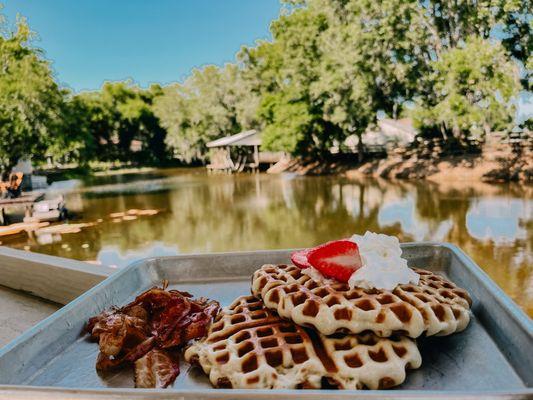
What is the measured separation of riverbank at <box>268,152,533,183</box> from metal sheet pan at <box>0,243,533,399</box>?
22.6 m

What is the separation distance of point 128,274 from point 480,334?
124 centimetres

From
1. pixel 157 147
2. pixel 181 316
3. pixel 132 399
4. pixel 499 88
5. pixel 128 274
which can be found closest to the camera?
pixel 132 399

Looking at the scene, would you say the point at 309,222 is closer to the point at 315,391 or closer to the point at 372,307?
the point at 372,307

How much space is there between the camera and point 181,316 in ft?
4.43

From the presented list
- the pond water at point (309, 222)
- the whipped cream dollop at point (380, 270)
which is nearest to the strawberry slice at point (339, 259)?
the whipped cream dollop at point (380, 270)

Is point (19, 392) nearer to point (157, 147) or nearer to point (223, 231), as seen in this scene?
point (223, 231)

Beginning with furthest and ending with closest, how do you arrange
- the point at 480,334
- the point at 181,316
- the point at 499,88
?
the point at 499,88, the point at 181,316, the point at 480,334

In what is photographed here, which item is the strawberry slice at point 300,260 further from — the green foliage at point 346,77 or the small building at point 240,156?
the small building at point 240,156

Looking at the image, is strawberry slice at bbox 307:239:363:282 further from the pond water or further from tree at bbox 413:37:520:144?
tree at bbox 413:37:520:144

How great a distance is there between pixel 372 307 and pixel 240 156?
125 feet

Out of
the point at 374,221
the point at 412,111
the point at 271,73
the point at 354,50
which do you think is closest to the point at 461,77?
the point at 412,111

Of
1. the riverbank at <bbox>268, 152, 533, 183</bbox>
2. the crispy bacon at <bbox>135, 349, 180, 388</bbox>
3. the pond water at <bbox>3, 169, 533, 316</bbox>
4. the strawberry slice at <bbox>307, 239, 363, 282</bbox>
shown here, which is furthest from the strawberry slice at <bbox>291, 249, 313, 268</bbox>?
the riverbank at <bbox>268, 152, 533, 183</bbox>

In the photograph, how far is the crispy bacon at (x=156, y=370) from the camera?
41.4 inches

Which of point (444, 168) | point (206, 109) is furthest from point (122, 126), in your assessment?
point (444, 168)
